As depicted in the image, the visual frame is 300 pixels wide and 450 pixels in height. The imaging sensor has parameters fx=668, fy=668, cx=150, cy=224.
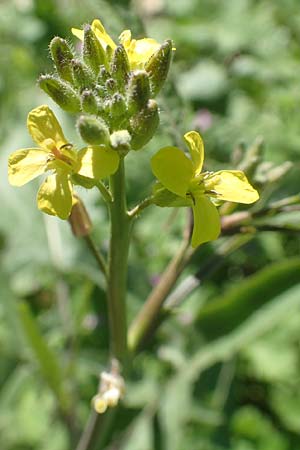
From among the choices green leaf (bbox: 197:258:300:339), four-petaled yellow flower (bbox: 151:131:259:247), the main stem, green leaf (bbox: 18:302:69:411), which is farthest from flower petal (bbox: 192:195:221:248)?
green leaf (bbox: 18:302:69:411)

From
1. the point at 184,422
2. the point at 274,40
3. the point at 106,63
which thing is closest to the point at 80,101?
the point at 106,63

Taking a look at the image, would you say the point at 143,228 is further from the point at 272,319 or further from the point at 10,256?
the point at 272,319

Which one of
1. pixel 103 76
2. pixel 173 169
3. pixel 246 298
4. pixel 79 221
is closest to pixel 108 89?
pixel 103 76

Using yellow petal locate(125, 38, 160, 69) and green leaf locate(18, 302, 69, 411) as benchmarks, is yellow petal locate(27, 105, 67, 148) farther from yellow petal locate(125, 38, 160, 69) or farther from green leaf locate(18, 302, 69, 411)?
green leaf locate(18, 302, 69, 411)

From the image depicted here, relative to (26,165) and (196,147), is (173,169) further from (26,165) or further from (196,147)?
(26,165)

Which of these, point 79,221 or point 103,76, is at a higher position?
point 103,76

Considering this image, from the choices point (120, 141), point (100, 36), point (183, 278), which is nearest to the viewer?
point (120, 141)

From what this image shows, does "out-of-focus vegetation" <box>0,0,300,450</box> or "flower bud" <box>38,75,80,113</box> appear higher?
"flower bud" <box>38,75,80,113</box>
